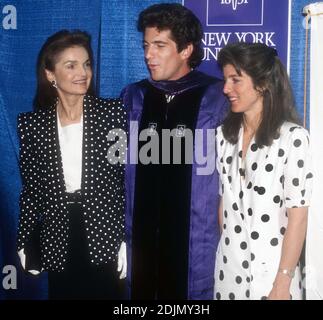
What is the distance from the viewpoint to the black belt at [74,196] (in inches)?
70.9

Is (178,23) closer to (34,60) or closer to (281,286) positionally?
(34,60)

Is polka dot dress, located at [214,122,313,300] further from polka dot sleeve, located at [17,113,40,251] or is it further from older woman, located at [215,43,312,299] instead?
polka dot sleeve, located at [17,113,40,251]

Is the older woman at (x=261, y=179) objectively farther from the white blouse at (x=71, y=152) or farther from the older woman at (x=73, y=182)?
the white blouse at (x=71, y=152)

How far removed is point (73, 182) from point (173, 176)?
40 centimetres

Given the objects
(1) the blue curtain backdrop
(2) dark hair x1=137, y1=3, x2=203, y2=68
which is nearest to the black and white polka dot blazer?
(1) the blue curtain backdrop

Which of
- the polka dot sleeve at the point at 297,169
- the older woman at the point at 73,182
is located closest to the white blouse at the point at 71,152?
the older woman at the point at 73,182

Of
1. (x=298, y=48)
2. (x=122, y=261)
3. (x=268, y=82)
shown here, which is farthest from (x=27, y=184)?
(x=298, y=48)

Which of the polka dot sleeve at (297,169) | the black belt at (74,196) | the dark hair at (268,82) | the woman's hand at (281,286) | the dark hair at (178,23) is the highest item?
the dark hair at (178,23)

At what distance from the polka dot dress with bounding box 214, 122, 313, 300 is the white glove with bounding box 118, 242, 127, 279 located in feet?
1.28

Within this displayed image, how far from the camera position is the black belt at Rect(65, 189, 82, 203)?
180 centimetres

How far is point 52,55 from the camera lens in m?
1.90

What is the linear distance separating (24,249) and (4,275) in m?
0.28
